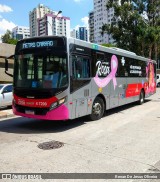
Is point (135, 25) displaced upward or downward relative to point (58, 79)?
upward

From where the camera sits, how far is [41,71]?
8.86 m

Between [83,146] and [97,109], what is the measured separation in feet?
12.7

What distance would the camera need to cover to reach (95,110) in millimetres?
10555

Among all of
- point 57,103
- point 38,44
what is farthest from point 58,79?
point 38,44

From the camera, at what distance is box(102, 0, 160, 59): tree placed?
35.0 m

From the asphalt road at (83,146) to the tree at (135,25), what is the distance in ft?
85.8

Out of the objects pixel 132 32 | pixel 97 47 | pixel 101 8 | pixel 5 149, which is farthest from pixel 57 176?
pixel 101 8

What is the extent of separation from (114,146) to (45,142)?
1.83 metres

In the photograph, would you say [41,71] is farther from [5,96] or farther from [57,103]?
[5,96]

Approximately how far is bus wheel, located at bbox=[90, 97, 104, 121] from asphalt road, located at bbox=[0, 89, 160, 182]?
31 centimetres

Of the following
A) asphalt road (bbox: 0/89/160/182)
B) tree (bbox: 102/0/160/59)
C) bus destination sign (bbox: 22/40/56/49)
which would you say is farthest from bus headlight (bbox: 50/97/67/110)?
tree (bbox: 102/0/160/59)

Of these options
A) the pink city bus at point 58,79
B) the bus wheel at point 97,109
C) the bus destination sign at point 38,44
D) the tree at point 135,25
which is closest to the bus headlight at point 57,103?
the pink city bus at point 58,79

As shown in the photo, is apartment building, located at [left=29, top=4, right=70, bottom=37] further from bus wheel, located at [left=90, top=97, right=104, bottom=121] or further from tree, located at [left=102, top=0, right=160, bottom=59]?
bus wheel, located at [left=90, top=97, right=104, bottom=121]

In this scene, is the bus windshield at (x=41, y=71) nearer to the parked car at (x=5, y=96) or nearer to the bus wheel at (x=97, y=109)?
the bus wheel at (x=97, y=109)
